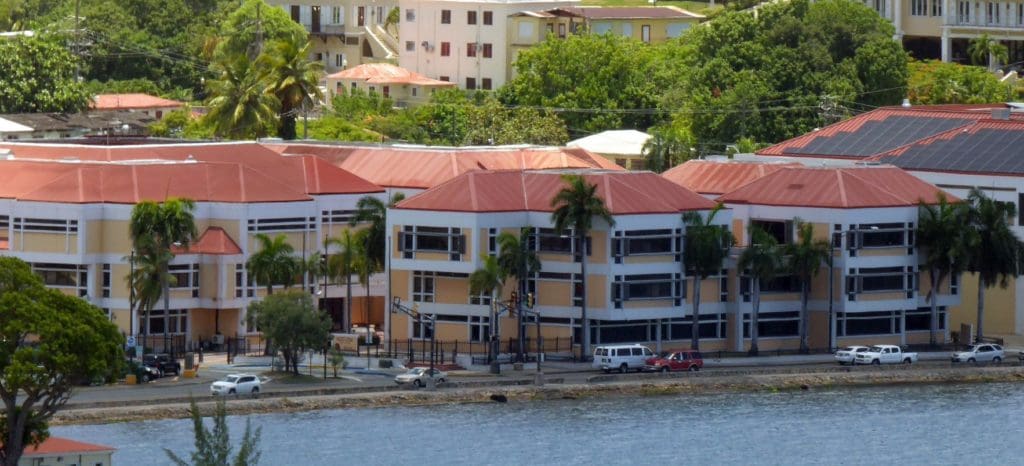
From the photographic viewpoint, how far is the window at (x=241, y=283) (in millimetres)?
113500

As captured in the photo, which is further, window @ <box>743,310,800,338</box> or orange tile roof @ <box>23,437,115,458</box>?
window @ <box>743,310,800,338</box>

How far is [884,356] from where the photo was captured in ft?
372

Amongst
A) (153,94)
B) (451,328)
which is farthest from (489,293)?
(153,94)

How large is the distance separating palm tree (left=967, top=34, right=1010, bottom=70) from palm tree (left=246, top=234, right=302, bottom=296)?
223ft

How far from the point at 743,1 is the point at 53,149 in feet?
227

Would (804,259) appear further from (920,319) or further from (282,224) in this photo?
(282,224)

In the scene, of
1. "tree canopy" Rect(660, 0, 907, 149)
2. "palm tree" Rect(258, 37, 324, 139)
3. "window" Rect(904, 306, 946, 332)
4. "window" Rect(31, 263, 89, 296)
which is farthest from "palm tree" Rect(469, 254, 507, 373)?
"tree canopy" Rect(660, 0, 907, 149)

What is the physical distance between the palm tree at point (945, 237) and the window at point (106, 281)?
1114 inches

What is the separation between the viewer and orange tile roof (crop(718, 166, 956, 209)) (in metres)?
115

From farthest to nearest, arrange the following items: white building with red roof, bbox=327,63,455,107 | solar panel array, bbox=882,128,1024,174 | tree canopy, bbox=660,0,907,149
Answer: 1. white building with red roof, bbox=327,63,455,107
2. tree canopy, bbox=660,0,907,149
3. solar panel array, bbox=882,128,1024,174

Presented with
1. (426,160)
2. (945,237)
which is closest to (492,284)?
(945,237)

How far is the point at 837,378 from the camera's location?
363 ft

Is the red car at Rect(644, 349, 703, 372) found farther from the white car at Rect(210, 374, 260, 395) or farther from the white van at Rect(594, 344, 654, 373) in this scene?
the white car at Rect(210, 374, 260, 395)

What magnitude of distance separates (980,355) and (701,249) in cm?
1074
